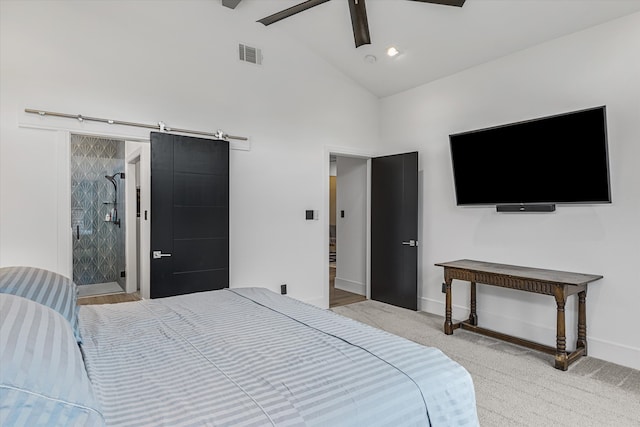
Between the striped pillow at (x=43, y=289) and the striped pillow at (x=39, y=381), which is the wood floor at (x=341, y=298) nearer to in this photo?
the striped pillow at (x=43, y=289)

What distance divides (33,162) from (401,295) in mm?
4122

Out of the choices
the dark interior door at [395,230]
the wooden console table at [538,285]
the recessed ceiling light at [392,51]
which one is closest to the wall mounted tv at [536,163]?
the wooden console table at [538,285]

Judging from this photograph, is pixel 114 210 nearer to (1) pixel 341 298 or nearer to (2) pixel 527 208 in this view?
(1) pixel 341 298

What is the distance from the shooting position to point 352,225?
579 centimetres

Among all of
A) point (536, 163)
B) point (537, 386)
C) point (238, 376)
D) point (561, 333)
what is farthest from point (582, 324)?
point (238, 376)

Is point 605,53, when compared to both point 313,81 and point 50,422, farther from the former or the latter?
point 50,422

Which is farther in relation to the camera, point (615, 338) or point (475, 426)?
point (615, 338)

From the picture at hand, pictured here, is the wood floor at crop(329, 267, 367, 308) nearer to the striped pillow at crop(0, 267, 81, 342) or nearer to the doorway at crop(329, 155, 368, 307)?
the doorway at crop(329, 155, 368, 307)

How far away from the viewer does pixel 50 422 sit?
0.86m

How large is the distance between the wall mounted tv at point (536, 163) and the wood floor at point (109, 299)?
4.40 meters

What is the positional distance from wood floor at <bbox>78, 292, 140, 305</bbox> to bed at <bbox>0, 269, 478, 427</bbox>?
3.36m

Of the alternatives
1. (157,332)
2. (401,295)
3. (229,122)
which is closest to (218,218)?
(229,122)

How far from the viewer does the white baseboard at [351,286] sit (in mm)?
5621

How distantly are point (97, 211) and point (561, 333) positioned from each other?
6418 millimetres
